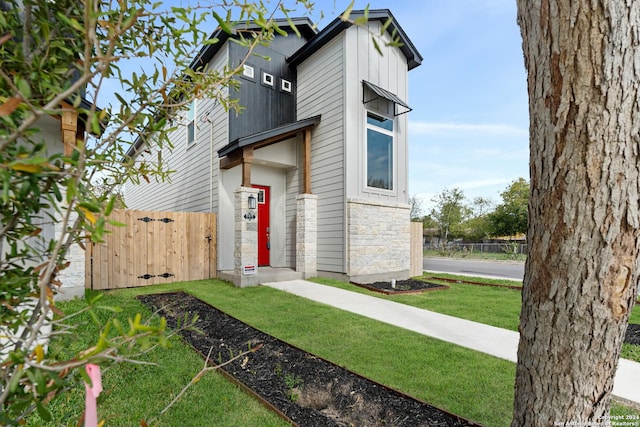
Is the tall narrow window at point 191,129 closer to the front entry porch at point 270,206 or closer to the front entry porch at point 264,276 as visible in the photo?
the front entry porch at point 270,206

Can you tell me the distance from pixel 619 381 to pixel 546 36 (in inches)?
131

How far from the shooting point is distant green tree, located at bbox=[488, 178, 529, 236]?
90.4 feet

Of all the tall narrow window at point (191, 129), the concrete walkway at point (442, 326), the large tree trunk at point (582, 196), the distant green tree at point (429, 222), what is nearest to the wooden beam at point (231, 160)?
the tall narrow window at point (191, 129)

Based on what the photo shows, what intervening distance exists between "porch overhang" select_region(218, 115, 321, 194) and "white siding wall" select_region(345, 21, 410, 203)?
1143 mm

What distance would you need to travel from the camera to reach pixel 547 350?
4.62 ft

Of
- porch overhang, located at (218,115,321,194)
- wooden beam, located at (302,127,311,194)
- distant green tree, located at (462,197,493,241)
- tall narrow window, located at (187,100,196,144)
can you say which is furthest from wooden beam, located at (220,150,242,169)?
distant green tree, located at (462,197,493,241)

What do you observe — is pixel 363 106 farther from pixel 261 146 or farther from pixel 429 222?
pixel 429 222

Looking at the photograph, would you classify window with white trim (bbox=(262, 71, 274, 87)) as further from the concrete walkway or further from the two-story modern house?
the concrete walkway

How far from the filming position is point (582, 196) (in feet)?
4.30

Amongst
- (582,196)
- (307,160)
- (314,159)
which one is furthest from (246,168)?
(582,196)

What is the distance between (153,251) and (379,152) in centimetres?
623

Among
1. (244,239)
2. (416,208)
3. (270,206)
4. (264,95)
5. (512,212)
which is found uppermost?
(264,95)

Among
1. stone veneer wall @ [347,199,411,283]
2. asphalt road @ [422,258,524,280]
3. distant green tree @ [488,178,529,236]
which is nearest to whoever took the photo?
stone veneer wall @ [347,199,411,283]

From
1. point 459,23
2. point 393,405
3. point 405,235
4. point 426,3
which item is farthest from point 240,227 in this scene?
point 459,23
